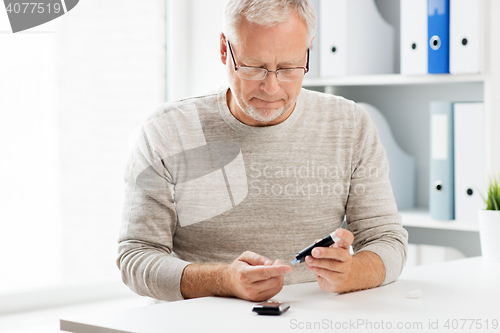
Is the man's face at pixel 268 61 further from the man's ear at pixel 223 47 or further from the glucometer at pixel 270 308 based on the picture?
the glucometer at pixel 270 308

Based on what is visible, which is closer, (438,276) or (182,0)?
(438,276)

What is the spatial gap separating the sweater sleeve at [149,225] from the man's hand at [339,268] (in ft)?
0.96

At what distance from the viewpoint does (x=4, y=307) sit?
194 cm

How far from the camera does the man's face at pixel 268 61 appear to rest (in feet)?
4.31

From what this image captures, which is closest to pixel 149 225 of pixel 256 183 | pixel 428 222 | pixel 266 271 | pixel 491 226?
pixel 256 183

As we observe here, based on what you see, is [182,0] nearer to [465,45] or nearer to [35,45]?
[35,45]

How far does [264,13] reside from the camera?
1318 millimetres

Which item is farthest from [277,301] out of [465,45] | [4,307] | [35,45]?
[35,45]

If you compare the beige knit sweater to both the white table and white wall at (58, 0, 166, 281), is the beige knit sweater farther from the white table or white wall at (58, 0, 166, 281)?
white wall at (58, 0, 166, 281)

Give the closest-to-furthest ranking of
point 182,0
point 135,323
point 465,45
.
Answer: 1. point 135,323
2. point 465,45
3. point 182,0

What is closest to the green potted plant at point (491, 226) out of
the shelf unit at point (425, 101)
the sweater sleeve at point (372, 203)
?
the shelf unit at point (425, 101)

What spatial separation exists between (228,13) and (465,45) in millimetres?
790

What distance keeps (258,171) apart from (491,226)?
2.09 feet

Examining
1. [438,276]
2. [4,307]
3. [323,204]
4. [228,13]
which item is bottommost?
[4,307]
